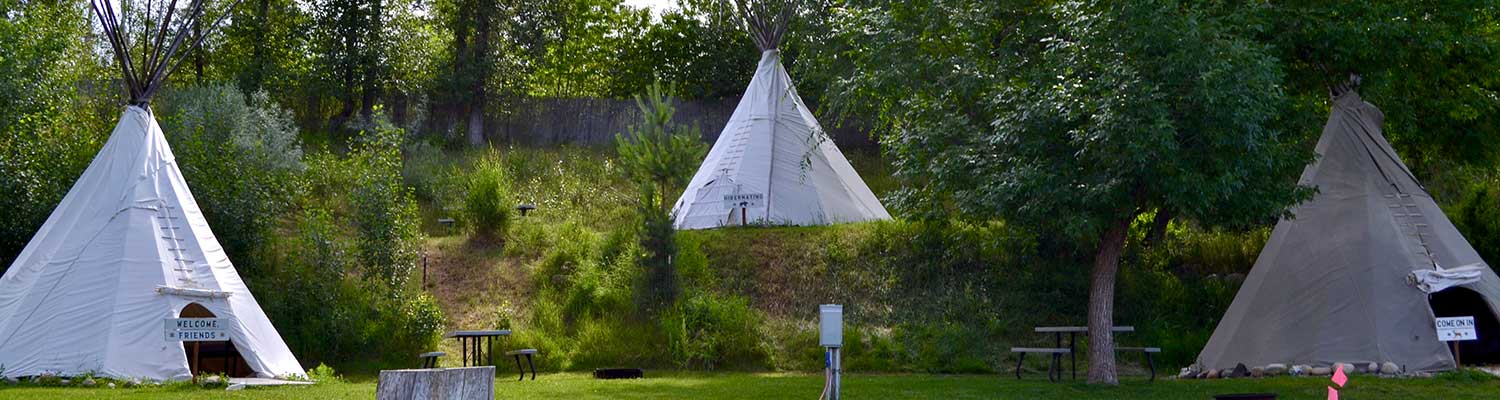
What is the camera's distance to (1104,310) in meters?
14.8

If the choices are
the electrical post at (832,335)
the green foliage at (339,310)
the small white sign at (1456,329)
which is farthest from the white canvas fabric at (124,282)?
the small white sign at (1456,329)

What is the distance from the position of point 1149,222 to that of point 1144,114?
23.3ft

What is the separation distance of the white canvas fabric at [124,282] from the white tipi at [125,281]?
13 mm

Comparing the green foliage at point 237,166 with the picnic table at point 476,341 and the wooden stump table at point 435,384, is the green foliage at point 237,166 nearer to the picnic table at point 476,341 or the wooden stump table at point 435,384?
the picnic table at point 476,341

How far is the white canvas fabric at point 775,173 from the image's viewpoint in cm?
2308

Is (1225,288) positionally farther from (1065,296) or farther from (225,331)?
(225,331)

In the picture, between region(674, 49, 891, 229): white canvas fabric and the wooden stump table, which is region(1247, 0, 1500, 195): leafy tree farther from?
the wooden stump table

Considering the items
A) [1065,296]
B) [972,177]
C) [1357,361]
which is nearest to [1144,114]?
[972,177]

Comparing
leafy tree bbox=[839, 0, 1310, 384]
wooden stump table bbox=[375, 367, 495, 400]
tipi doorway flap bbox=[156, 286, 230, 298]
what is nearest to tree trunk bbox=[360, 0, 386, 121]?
tipi doorway flap bbox=[156, 286, 230, 298]

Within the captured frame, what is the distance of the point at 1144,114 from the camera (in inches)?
498

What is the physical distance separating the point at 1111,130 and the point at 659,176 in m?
9.85

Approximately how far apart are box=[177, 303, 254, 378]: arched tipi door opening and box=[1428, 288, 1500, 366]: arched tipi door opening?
15.6 metres

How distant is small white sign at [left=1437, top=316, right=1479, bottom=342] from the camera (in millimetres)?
14562

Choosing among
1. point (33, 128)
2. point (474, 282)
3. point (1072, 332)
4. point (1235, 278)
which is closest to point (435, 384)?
point (1072, 332)
